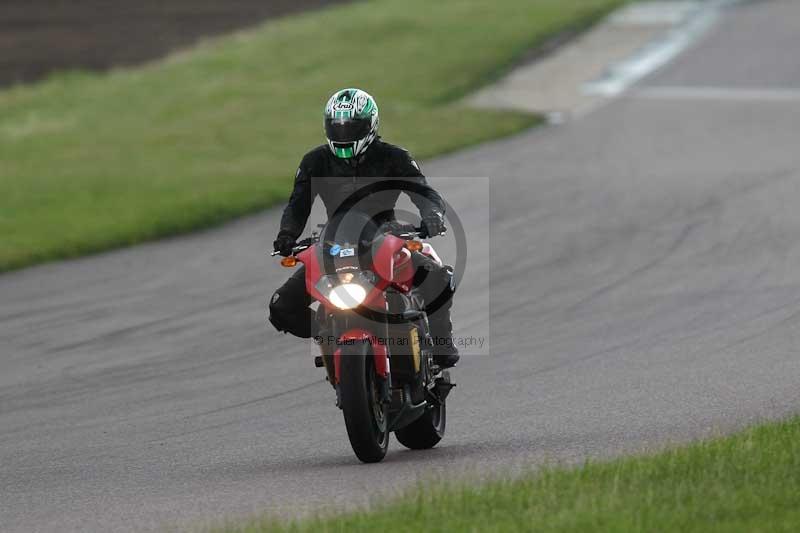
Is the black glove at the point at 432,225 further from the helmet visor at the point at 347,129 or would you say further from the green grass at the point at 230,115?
the green grass at the point at 230,115

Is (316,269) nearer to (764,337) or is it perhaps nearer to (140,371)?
(140,371)

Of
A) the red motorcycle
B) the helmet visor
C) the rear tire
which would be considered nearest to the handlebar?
the red motorcycle

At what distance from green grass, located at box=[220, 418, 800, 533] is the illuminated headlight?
1.30m

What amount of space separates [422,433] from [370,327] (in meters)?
1.04

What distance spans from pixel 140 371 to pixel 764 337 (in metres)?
4.69

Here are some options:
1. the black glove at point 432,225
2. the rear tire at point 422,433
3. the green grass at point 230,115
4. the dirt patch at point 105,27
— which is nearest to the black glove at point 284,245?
the black glove at point 432,225

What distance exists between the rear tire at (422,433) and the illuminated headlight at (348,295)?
45.4 inches

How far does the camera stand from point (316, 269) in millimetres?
7773

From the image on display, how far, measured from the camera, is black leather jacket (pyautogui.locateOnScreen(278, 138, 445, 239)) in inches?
323

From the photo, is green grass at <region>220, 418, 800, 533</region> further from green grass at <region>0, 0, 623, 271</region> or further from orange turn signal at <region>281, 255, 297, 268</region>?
green grass at <region>0, 0, 623, 271</region>

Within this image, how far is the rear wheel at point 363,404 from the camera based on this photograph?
296 inches

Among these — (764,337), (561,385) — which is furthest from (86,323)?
(764,337)

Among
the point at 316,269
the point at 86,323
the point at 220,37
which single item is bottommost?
the point at 220,37

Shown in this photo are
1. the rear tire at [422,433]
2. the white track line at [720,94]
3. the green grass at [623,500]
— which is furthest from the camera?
the white track line at [720,94]
